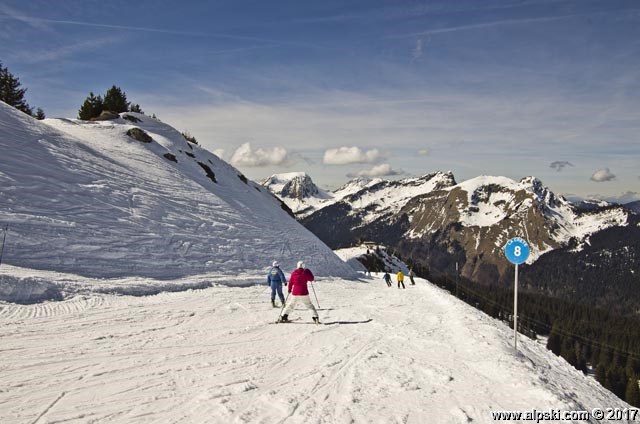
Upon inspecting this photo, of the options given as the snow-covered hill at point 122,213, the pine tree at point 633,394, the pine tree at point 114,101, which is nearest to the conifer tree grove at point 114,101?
the pine tree at point 114,101

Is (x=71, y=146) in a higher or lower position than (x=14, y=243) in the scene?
higher

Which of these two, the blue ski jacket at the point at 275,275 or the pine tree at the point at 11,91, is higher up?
the pine tree at the point at 11,91

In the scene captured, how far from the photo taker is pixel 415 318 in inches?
669

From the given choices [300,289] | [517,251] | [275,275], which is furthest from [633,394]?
[300,289]

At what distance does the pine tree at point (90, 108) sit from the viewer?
5116 cm

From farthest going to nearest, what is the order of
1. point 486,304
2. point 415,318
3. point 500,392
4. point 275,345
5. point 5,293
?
point 486,304 → point 415,318 → point 5,293 → point 275,345 → point 500,392

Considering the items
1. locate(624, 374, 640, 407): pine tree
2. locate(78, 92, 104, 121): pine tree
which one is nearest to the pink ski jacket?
locate(78, 92, 104, 121): pine tree

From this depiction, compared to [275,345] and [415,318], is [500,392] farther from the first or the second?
[415,318]

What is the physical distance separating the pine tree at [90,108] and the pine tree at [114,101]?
1.86 meters

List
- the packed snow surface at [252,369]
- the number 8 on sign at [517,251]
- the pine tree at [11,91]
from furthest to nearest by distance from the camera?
the pine tree at [11,91]
the number 8 on sign at [517,251]
the packed snow surface at [252,369]

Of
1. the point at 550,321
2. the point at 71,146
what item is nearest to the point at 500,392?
the point at 71,146

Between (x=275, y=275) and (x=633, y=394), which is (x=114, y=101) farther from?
(x=633, y=394)

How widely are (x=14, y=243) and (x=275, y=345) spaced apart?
45.2 feet

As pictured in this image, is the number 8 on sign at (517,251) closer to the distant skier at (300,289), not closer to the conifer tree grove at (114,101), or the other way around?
the distant skier at (300,289)
